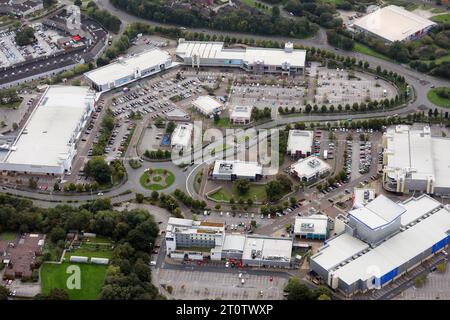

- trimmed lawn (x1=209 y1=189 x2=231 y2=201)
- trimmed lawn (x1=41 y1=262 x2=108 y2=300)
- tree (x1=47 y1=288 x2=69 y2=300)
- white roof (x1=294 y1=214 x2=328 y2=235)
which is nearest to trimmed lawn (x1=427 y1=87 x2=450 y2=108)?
white roof (x1=294 y1=214 x2=328 y2=235)

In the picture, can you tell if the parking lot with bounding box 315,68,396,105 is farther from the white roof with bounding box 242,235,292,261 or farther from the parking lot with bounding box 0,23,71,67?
the parking lot with bounding box 0,23,71,67

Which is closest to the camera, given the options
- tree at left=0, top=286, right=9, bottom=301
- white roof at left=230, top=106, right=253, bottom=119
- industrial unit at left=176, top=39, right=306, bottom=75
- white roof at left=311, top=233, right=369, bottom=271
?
tree at left=0, top=286, right=9, bottom=301

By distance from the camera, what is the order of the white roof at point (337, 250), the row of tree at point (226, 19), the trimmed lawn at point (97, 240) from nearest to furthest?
1. the white roof at point (337, 250)
2. the trimmed lawn at point (97, 240)
3. the row of tree at point (226, 19)

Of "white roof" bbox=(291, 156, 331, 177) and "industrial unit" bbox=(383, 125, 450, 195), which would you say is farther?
"white roof" bbox=(291, 156, 331, 177)

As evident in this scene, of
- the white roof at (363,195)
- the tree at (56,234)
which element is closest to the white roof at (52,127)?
the tree at (56,234)

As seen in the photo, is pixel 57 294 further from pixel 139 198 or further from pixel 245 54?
pixel 245 54

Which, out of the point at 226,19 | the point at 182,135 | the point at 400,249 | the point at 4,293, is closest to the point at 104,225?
the point at 4,293

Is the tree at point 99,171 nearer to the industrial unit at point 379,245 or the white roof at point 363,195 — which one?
the industrial unit at point 379,245
